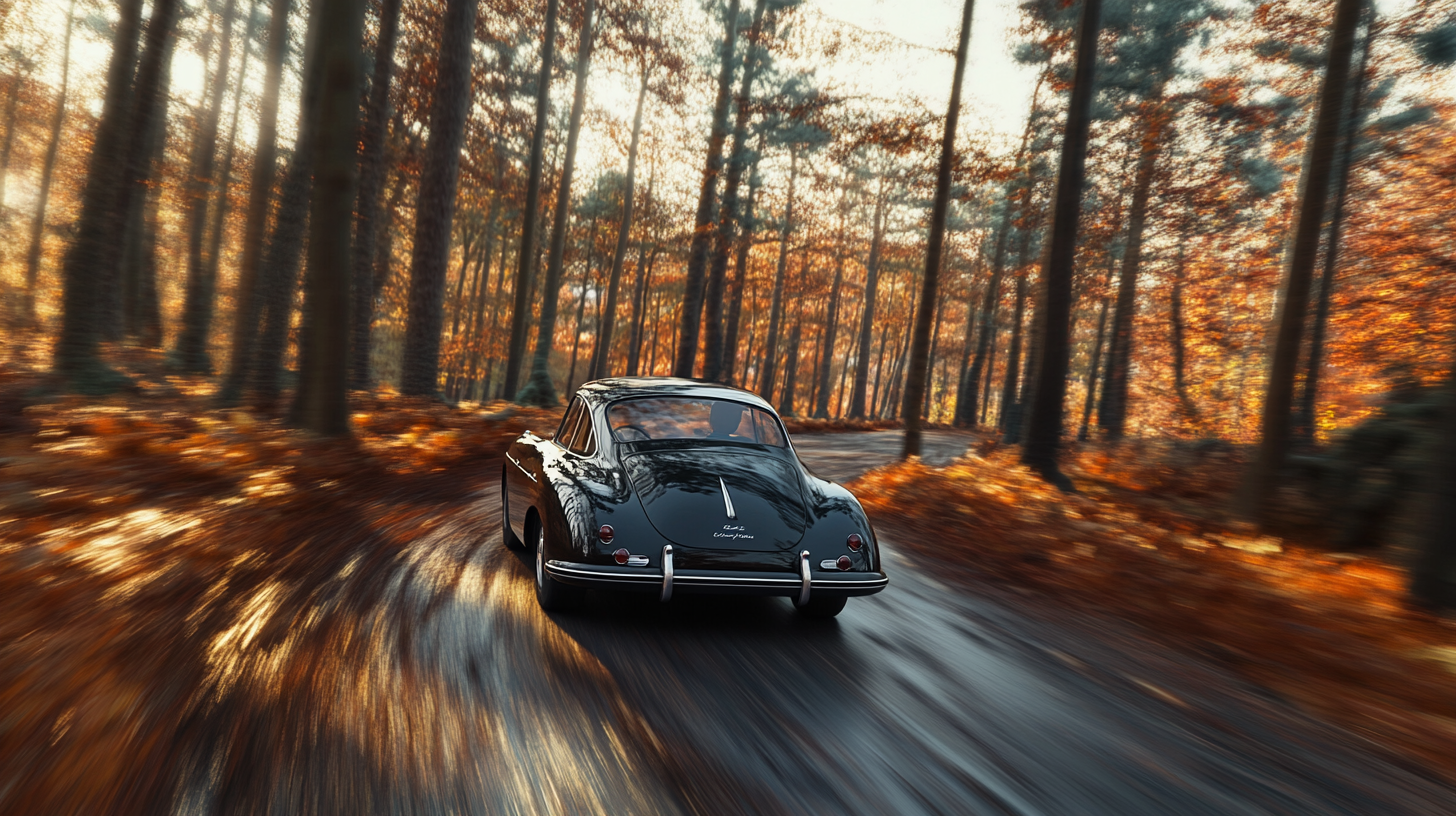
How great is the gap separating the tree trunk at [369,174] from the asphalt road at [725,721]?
12.3 m

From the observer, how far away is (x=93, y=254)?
33.2ft

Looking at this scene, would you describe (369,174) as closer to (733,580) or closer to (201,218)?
(201,218)

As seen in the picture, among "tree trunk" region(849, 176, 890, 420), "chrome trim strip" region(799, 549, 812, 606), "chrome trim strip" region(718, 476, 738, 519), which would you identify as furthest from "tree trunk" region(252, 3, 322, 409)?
"tree trunk" region(849, 176, 890, 420)

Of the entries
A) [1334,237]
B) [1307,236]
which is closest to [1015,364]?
[1334,237]

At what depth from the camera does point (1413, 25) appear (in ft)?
44.3

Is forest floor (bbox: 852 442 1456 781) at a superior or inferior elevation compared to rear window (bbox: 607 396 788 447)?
inferior

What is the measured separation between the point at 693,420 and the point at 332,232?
6.84 meters

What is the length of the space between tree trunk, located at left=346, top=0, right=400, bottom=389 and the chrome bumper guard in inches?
484

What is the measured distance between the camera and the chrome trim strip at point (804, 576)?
456 centimetres

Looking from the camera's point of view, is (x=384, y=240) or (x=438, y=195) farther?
(x=384, y=240)

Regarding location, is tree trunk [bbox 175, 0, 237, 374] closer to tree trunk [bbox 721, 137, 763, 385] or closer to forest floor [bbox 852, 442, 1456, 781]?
forest floor [bbox 852, 442, 1456, 781]

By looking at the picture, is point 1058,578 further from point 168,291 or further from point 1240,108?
point 168,291

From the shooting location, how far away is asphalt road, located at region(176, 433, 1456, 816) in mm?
2793

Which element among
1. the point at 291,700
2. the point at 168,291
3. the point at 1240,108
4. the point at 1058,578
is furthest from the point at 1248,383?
the point at 168,291
